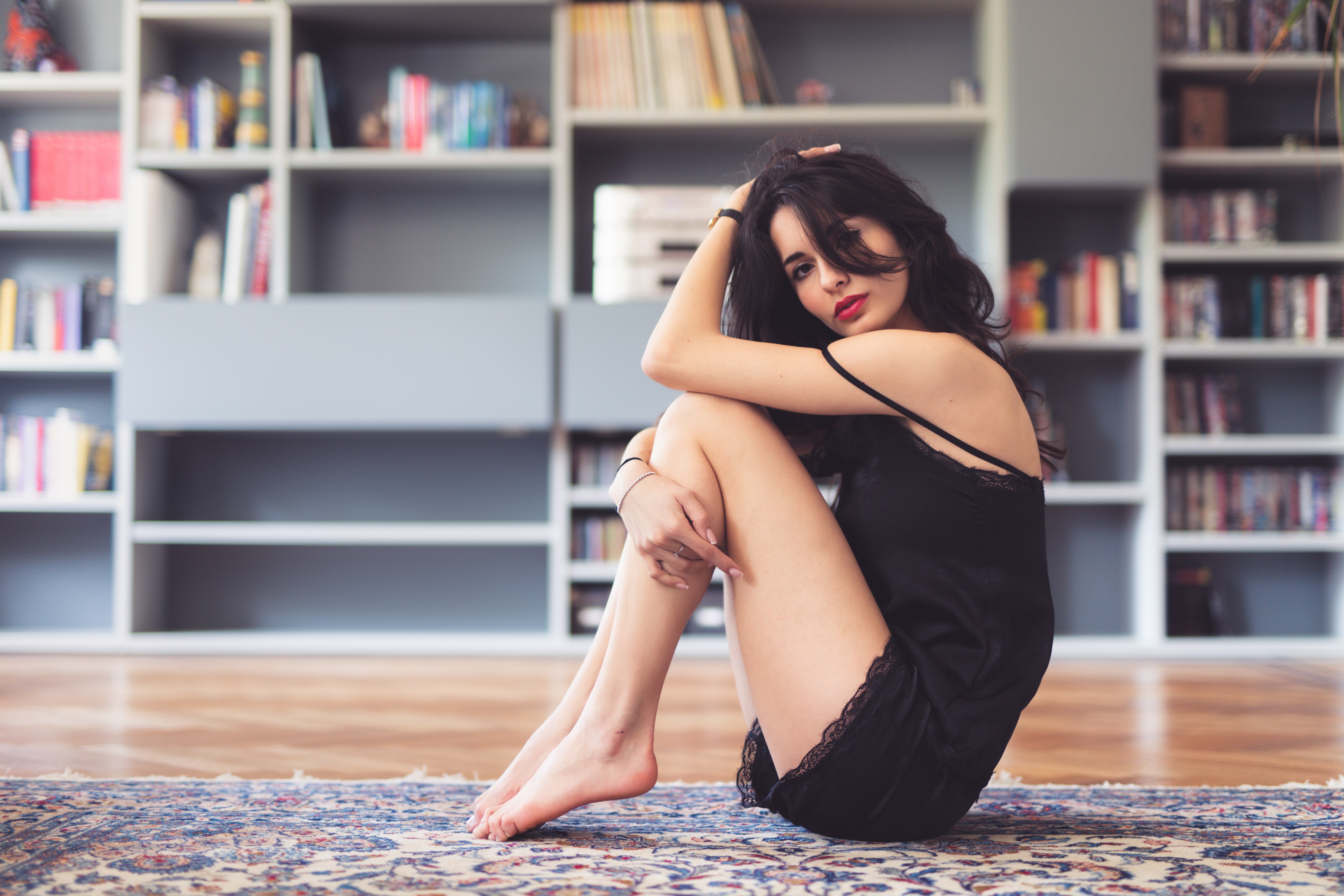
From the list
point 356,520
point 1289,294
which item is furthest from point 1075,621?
point 356,520

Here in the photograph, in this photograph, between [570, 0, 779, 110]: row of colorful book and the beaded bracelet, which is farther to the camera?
[570, 0, 779, 110]: row of colorful book

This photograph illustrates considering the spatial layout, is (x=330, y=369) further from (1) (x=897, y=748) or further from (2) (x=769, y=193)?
(1) (x=897, y=748)

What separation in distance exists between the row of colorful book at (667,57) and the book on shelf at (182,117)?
1101 mm

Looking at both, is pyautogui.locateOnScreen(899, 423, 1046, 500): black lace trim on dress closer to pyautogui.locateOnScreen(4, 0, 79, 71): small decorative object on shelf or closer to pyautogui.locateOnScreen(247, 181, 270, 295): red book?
pyautogui.locateOnScreen(247, 181, 270, 295): red book

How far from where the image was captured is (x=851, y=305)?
1.01 metres

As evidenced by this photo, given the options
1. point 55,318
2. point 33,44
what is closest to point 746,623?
point 55,318

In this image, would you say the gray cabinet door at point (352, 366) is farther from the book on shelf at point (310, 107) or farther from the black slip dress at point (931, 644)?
the black slip dress at point (931, 644)

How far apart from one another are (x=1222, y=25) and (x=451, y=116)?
2.35 m

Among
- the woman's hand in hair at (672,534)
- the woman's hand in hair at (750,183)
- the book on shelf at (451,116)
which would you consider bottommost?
the woman's hand in hair at (672,534)

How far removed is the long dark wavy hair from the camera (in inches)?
39.2

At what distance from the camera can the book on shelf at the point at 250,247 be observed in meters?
2.89

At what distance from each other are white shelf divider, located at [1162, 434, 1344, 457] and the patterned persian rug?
1.79 m

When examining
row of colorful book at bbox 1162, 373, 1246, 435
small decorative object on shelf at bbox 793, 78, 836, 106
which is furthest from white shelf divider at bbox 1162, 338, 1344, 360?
small decorative object on shelf at bbox 793, 78, 836, 106

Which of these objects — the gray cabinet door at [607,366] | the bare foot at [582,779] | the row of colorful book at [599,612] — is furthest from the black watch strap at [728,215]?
the row of colorful book at [599,612]
